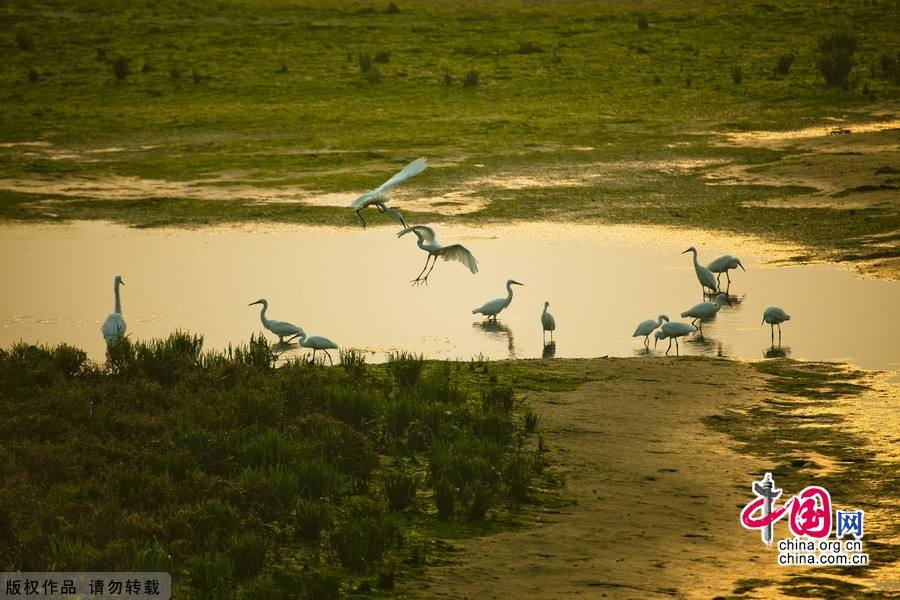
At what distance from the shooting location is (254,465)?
31.7 ft

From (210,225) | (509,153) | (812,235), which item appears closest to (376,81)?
(509,153)

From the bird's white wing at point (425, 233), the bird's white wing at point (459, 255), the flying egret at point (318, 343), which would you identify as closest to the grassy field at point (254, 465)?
the flying egret at point (318, 343)

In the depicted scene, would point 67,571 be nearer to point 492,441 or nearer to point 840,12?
point 492,441

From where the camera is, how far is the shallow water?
47.0 ft

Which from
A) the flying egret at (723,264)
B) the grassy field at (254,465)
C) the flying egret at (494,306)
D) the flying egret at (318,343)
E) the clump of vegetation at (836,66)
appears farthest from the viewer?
the clump of vegetation at (836,66)

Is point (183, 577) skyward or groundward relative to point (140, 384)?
groundward

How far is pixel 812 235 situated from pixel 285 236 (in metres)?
7.63

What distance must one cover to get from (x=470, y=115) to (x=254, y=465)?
20215 millimetres

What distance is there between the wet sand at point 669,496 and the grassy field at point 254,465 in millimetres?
344

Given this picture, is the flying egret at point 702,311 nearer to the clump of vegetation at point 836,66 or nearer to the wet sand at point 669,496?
the wet sand at point 669,496

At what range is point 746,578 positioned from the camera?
7980 millimetres

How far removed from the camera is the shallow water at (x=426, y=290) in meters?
14.3

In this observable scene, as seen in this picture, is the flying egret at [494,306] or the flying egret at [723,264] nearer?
the flying egret at [494,306]

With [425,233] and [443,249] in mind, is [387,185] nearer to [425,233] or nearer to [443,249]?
[443,249]
